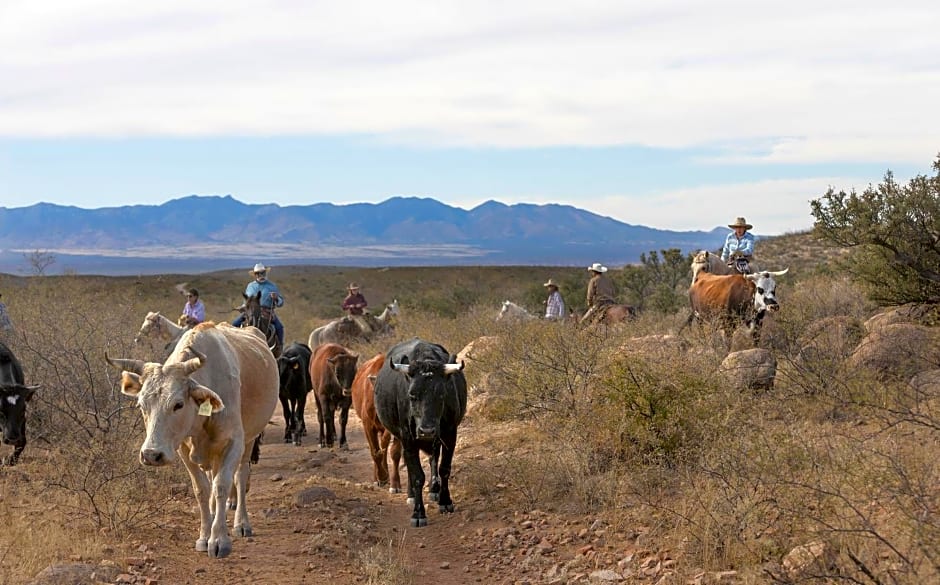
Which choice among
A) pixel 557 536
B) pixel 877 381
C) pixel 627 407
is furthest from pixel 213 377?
pixel 877 381

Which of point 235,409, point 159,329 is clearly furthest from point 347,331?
point 235,409

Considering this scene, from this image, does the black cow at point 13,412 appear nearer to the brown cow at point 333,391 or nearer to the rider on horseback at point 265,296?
the brown cow at point 333,391

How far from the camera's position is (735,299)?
15477 millimetres

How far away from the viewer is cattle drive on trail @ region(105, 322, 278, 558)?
766 centimetres

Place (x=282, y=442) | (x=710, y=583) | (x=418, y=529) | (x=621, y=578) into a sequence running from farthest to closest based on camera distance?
(x=282, y=442), (x=418, y=529), (x=621, y=578), (x=710, y=583)

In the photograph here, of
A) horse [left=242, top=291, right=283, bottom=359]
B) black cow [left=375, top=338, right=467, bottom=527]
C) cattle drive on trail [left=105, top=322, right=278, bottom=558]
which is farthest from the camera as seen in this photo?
horse [left=242, top=291, right=283, bottom=359]

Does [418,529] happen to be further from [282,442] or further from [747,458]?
[282,442]

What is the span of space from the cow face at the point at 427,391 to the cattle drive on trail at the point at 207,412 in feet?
4.78

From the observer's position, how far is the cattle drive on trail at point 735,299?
1459 centimetres

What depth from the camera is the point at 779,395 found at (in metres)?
11.0

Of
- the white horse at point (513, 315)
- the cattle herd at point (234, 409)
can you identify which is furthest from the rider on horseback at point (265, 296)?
the white horse at point (513, 315)

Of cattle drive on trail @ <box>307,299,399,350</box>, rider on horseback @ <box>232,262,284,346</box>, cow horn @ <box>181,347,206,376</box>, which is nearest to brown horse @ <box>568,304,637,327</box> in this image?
rider on horseback @ <box>232,262,284,346</box>

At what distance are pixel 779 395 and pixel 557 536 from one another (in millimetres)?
3639

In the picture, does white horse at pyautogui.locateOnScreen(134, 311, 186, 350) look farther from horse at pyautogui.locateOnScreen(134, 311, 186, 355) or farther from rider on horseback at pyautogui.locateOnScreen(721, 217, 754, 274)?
rider on horseback at pyautogui.locateOnScreen(721, 217, 754, 274)
